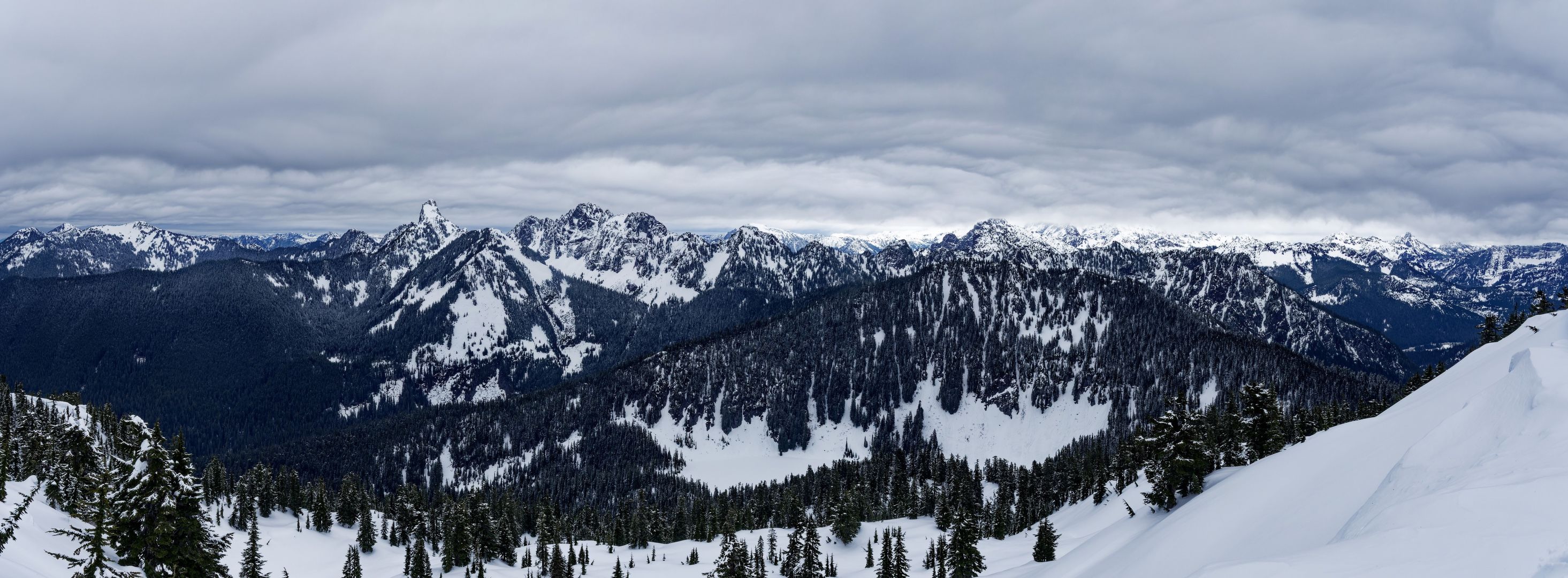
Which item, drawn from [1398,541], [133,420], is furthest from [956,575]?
[133,420]

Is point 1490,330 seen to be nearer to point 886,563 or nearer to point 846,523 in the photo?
point 886,563

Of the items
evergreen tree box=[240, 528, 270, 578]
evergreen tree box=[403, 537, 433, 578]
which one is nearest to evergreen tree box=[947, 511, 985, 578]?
evergreen tree box=[403, 537, 433, 578]

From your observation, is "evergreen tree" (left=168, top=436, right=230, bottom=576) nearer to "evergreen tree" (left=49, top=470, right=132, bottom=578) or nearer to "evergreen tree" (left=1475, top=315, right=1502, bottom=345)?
"evergreen tree" (left=49, top=470, right=132, bottom=578)

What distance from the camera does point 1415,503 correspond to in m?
15.2

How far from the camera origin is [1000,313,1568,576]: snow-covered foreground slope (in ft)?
40.5

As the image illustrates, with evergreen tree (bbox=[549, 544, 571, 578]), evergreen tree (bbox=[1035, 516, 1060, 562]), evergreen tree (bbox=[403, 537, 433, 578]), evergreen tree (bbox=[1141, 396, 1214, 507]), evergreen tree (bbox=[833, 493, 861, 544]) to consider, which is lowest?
A: evergreen tree (bbox=[833, 493, 861, 544])

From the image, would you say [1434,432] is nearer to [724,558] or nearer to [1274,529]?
[1274,529]

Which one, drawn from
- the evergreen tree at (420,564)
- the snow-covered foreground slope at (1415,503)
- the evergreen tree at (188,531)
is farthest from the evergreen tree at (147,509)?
the evergreen tree at (420,564)

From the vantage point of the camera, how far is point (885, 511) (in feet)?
510

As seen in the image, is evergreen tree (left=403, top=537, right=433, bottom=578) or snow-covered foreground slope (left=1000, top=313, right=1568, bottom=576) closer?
snow-covered foreground slope (left=1000, top=313, right=1568, bottom=576)

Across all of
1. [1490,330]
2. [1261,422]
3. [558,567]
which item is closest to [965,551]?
[1261,422]

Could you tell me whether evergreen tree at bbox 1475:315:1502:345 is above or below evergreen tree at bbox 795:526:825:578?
above

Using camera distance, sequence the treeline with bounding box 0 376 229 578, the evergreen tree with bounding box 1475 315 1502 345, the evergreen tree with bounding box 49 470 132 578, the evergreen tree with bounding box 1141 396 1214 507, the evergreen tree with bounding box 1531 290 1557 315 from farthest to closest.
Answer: the evergreen tree with bounding box 1475 315 1502 345 → the evergreen tree with bounding box 1531 290 1557 315 → the evergreen tree with bounding box 1141 396 1214 507 → the treeline with bounding box 0 376 229 578 → the evergreen tree with bounding box 49 470 132 578

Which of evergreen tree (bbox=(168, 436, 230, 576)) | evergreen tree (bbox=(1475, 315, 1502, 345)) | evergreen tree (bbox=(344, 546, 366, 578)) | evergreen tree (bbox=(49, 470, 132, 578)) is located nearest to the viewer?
evergreen tree (bbox=(49, 470, 132, 578))
